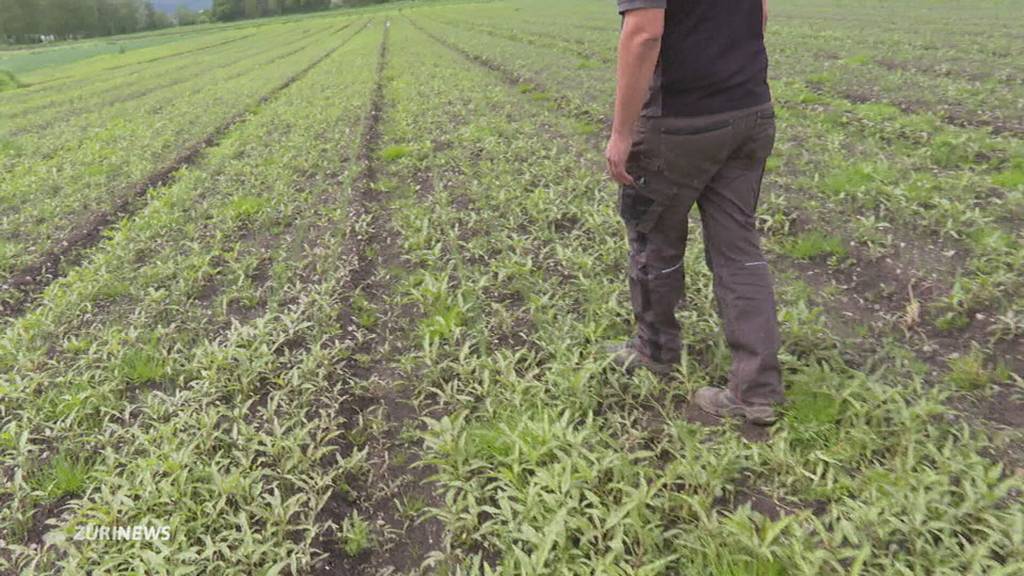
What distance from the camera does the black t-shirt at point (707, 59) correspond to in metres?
2.69

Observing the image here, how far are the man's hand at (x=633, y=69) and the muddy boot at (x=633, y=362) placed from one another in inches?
46.7

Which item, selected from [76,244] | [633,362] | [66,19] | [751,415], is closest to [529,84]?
[76,244]

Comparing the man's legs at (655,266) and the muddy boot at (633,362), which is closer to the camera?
the man's legs at (655,266)

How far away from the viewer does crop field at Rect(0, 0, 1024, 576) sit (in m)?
2.54

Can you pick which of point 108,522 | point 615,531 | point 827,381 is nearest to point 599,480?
point 615,531

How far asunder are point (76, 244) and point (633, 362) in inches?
251

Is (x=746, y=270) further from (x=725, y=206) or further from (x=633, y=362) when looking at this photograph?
(x=633, y=362)

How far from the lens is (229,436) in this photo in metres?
3.28


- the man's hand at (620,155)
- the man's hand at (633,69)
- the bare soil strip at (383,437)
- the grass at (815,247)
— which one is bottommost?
the bare soil strip at (383,437)

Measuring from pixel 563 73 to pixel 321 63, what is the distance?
1376 cm

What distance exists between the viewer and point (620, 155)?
114 inches

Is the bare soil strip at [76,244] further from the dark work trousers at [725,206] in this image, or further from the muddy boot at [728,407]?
the muddy boot at [728,407]

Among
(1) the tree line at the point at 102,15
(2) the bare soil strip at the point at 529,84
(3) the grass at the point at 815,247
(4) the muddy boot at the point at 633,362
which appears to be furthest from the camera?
(1) the tree line at the point at 102,15

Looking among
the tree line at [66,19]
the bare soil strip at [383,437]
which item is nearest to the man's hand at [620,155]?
the bare soil strip at [383,437]
